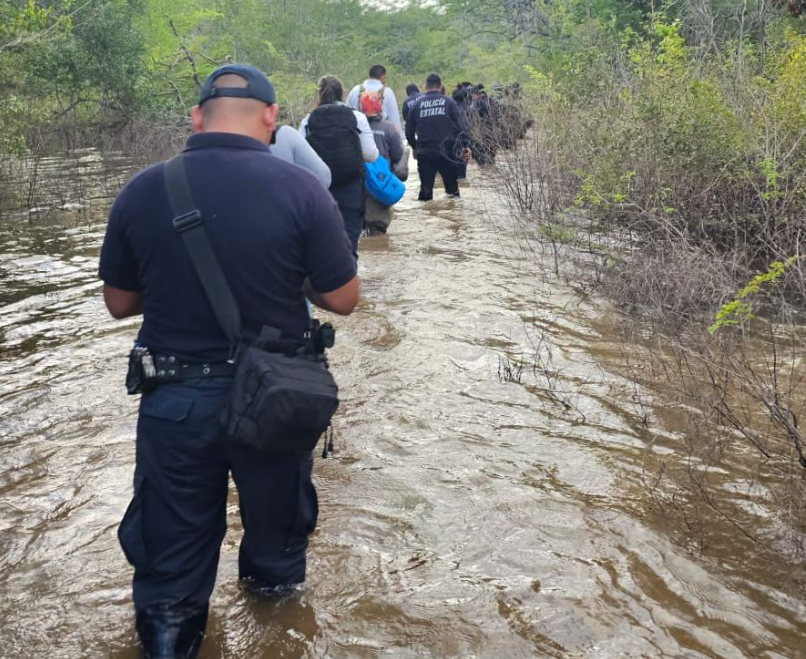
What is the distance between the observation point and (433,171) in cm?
1241

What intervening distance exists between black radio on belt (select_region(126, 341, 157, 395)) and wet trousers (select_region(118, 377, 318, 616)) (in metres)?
0.04

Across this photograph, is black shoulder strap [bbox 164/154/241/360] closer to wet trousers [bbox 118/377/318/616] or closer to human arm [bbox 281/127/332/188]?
wet trousers [bbox 118/377/318/616]

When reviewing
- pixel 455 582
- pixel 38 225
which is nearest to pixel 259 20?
pixel 38 225

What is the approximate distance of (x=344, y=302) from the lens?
2617 mm

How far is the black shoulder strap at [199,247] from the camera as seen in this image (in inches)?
93.0

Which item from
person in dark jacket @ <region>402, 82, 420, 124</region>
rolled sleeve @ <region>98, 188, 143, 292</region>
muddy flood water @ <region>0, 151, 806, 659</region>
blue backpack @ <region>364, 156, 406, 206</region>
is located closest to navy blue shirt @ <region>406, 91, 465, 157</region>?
person in dark jacket @ <region>402, 82, 420, 124</region>

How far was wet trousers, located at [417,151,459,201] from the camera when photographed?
476 inches

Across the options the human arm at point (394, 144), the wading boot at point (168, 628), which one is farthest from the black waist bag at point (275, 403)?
the human arm at point (394, 144)

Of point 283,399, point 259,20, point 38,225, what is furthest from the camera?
point 259,20

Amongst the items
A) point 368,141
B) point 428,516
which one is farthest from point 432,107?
point 428,516

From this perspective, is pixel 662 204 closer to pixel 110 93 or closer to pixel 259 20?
pixel 110 93

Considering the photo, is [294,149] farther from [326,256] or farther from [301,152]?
[326,256]

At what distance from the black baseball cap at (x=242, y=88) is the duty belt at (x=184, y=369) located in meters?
0.82

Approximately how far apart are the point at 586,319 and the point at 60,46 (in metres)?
18.0
